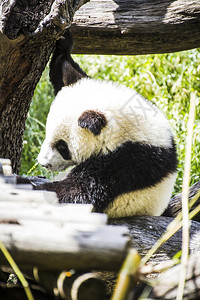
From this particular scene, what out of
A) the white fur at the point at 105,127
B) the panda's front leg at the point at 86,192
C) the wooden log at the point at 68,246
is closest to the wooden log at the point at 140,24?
the white fur at the point at 105,127

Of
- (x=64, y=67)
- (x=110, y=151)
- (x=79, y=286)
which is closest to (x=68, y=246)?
(x=79, y=286)

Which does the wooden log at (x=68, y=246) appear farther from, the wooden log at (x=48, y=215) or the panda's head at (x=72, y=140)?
the panda's head at (x=72, y=140)

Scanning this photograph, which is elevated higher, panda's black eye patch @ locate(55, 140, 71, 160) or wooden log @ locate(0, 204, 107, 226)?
wooden log @ locate(0, 204, 107, 226)

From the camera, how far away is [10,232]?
142cm

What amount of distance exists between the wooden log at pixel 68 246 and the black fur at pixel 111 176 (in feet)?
3.92

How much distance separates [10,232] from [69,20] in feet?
4.70

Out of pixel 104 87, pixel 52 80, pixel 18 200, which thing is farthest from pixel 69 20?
pixel 18 200

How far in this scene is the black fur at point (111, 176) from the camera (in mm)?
2639

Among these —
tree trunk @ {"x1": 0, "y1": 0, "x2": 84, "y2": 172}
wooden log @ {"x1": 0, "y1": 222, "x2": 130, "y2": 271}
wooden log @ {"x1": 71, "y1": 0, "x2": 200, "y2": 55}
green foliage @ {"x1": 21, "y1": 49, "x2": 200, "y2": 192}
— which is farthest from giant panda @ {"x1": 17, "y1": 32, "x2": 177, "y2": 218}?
green foliage @ {"x1": 21, "y1": 49, "x2": 200, "y2": 192}

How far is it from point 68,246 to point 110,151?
4.61 ft

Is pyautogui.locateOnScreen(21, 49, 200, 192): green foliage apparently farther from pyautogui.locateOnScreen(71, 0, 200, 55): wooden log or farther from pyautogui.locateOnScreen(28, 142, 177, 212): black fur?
pyautogui.locateOnScreen(28, 142, 177, 212): black fur

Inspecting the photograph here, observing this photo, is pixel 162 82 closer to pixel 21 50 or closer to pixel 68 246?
pixel 21 50

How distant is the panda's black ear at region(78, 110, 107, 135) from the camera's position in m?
2.57

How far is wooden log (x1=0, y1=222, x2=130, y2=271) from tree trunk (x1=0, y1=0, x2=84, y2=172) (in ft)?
4.26
